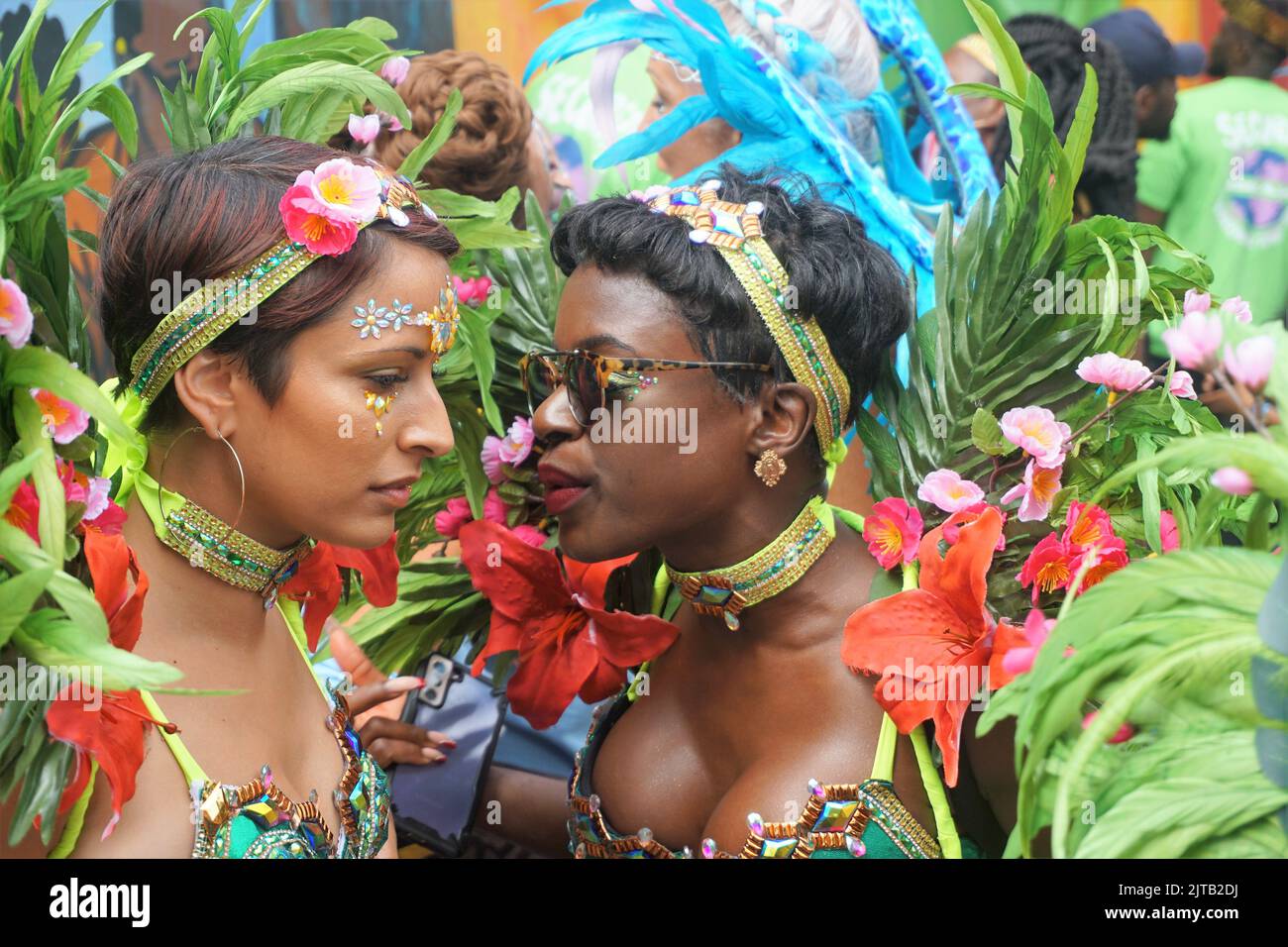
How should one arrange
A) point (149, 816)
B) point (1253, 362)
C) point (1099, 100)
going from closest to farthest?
point (1253, 362) < point (149, 816) < point (1099, 100)

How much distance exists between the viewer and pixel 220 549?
1914 millimetres

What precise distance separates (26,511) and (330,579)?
770mm

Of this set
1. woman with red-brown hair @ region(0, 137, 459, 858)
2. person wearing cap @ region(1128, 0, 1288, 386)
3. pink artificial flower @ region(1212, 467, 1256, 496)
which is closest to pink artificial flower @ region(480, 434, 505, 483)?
woman with red-brown hair @ region(0, 137, 459, 858)

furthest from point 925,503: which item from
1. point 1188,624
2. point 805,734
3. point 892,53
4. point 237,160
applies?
point 892,53

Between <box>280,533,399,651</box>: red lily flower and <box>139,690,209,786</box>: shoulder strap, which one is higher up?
<box>280,533,399,651</box>: red lily flower

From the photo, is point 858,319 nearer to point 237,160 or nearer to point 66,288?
point 237,160

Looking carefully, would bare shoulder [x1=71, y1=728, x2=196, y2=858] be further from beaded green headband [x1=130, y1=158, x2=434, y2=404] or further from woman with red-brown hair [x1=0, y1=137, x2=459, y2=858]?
beaded green headband [x1=130, y1=158, x2=434, y2=404]

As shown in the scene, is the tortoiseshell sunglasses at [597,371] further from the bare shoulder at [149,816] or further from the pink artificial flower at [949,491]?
the bare shoulder at [149,816]

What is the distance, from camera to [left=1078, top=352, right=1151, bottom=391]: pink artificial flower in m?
2.03

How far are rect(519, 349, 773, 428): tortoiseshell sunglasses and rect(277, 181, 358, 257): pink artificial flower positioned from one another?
0.46m

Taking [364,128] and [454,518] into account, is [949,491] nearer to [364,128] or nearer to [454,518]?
[454,518]

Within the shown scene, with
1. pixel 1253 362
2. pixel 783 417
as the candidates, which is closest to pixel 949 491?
pixel 783 417

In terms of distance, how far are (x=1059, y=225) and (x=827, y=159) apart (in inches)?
41.2

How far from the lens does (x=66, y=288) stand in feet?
6.21
